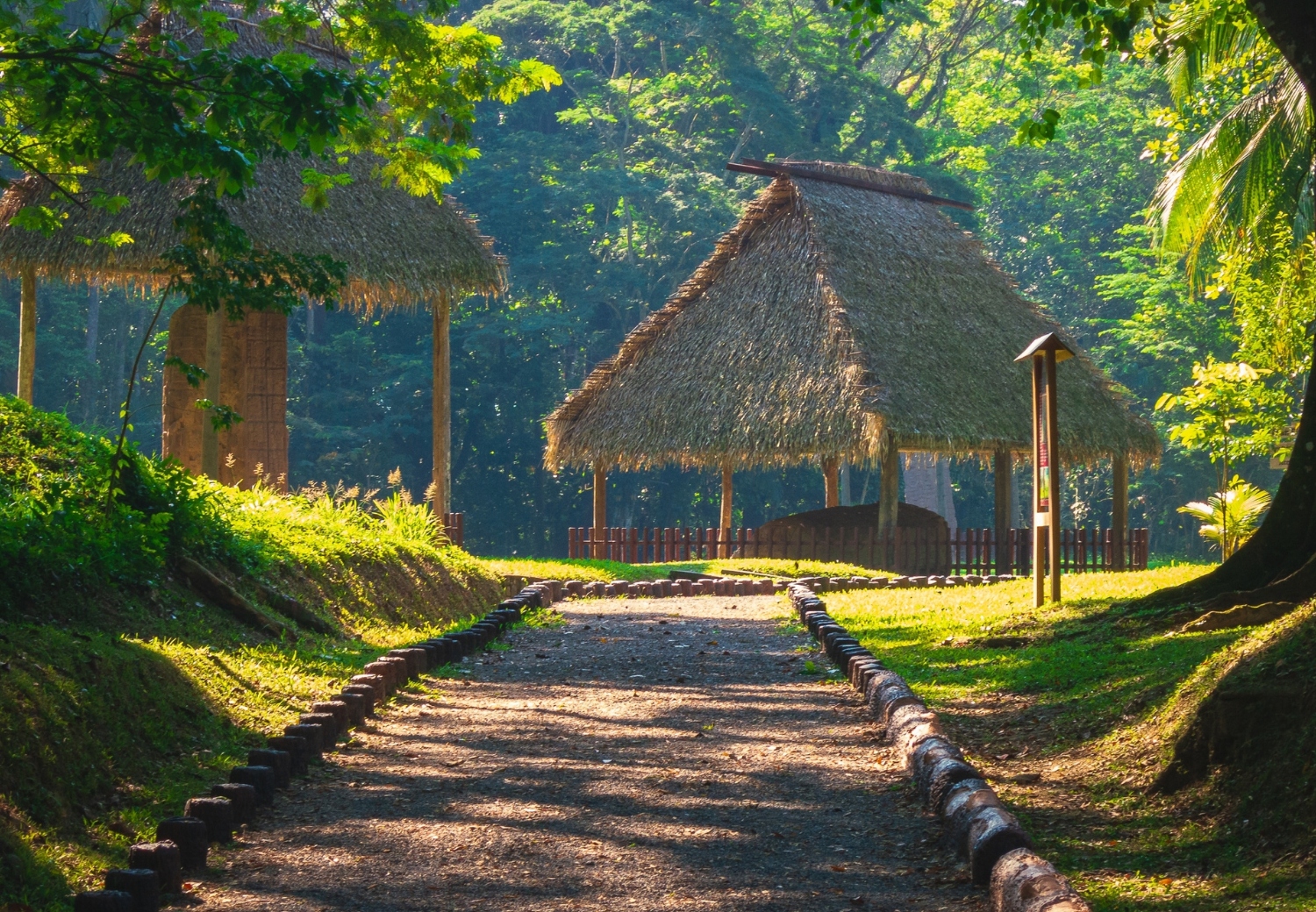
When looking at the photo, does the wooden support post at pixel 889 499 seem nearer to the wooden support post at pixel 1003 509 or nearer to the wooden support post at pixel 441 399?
the wooden support post at pixel 1003 509

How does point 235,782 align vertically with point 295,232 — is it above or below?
below

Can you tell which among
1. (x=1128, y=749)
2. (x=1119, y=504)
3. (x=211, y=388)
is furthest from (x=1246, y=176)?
(x=211, y=388)

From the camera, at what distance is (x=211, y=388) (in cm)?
1544

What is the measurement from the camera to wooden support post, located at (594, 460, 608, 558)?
22.3m

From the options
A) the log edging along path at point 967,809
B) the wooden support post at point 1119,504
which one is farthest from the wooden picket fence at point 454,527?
the wooden support post at point 1119,504

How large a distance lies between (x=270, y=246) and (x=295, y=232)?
718 millimetres

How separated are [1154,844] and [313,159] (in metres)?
14.1

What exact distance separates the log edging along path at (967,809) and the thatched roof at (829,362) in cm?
1190

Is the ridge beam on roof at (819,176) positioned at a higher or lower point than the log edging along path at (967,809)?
higher

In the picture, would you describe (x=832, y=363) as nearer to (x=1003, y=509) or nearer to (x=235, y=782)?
(x=1003, y=509)

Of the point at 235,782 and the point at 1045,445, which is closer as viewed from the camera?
the point at 235,782

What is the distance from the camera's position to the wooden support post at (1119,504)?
2250 centimetres

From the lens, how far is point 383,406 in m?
36.2


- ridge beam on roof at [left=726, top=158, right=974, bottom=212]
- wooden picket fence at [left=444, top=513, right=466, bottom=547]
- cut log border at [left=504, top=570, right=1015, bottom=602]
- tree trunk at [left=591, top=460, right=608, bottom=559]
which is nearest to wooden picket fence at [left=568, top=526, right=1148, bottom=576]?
tree trunk at [left=591, top=460, right=608, bottom=559]
